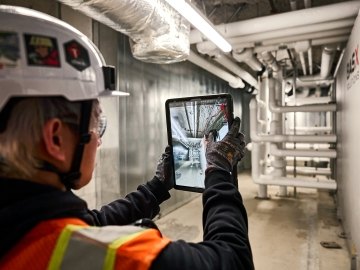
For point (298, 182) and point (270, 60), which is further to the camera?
point (270, 60)

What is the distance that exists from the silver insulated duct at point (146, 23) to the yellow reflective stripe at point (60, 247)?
1509mm

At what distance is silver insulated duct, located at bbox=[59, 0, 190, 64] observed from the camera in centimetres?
182

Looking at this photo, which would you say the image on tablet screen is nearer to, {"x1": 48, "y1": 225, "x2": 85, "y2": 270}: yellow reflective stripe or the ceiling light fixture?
{"x1": 48, "y1": 225, "x2": 85, "y2": 270}: yellow reflective stripe

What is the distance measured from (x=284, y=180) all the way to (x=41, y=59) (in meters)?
3.99

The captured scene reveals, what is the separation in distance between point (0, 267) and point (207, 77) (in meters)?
5.16

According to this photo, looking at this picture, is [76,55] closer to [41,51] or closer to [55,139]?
[41,51]

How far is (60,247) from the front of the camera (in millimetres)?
544

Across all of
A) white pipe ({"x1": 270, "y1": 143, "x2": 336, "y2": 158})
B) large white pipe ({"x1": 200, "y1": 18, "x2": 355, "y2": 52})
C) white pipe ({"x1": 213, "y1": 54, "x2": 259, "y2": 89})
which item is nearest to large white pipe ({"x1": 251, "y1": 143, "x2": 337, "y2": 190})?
white pipe ({"x1": 270, "y1": 143, "x2": 336, "y2": 158})

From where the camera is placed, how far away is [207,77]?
5.46 m

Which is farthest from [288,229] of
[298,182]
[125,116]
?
[125,116]

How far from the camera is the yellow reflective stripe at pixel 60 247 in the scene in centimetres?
53

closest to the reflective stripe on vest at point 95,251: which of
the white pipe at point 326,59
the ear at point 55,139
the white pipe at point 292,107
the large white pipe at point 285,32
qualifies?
the ear at point 55,139

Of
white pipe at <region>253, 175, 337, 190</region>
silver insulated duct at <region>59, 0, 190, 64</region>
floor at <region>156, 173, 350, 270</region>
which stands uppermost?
silver insulated duct at <region>59, 0, 190, 64</region>

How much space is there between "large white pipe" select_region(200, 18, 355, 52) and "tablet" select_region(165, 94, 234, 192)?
211cm
